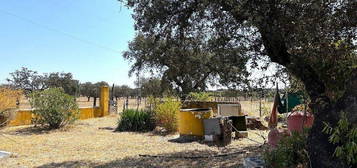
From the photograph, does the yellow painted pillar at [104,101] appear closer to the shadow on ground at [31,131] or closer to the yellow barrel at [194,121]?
the shadow on ground at [31,131]

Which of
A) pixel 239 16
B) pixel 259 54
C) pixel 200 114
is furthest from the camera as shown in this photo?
pixel 200 114

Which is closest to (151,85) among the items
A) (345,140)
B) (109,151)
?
(109,151)

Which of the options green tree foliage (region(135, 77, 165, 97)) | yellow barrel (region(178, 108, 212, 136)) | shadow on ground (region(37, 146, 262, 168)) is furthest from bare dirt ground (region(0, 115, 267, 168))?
green tree foliage (region(135, 77, 165, 97))

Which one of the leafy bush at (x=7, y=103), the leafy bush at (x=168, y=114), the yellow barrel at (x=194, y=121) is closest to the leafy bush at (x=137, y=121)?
the leafy bush at (x=168, y=114)

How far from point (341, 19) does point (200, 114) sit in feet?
18.1

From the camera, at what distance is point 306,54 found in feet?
19.2

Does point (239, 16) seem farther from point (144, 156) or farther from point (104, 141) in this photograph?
point (104, 141)

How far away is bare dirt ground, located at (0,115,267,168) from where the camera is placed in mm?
7461

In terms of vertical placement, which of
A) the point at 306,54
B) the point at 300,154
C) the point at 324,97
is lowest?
the point at 300,154

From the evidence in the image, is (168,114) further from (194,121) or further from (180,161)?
(180,161)

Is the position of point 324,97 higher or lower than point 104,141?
higher

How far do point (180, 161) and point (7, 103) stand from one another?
8537 mm

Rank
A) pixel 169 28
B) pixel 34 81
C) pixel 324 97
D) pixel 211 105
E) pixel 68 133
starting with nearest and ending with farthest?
pixel 324 97 < pixel 169 28 < pixel 68 133 < pixel 211 105 < pixel 34 81

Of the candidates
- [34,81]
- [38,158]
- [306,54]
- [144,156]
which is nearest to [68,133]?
[38,158]
